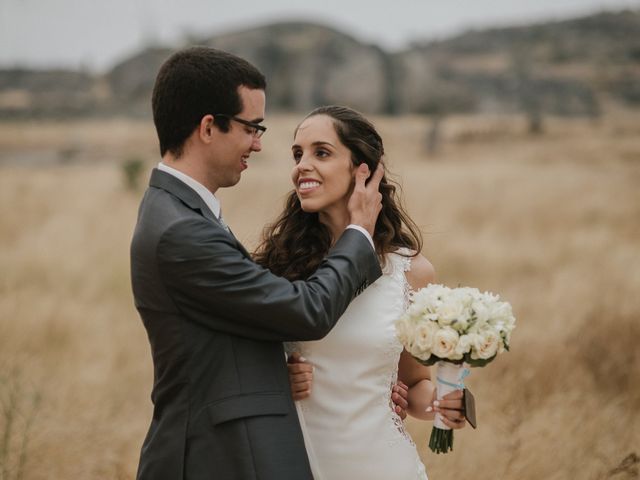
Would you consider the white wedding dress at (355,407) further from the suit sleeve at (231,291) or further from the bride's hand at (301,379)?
the suit sleeve at (231,291)

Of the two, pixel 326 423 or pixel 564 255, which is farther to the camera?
pixel 564 255

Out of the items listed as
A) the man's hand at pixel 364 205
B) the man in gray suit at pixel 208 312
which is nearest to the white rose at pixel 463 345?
the man in gray suit at pixel 208 312

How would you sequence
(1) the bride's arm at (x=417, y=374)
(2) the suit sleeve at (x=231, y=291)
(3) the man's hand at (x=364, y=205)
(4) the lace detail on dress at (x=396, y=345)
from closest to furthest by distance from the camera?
(2) the suit sleeve at (x=231, y=291), (3) the man's hand at (x=364, y=205), (4) the lace detail on dress at (x=396, y=345), (1) the bride's arm at (x=417, y=374)

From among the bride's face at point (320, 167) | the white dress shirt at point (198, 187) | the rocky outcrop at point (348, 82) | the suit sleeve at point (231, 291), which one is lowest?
the suit sleeve at point (231, 291)

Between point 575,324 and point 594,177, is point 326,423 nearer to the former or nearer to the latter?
point 575,324

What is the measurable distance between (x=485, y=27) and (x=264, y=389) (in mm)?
129414

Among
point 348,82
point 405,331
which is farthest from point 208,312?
point 348,82

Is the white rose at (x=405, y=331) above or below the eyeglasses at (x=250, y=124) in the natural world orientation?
below

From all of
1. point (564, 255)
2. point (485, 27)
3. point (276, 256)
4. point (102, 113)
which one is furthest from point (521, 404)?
point (485, 27)

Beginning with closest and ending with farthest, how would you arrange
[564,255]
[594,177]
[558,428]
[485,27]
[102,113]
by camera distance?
[558,428], [564,255], [594,177], [102,113], [485,27]

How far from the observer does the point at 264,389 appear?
2203mm

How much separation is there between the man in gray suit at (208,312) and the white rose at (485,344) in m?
0.48

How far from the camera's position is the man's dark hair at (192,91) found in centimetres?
232

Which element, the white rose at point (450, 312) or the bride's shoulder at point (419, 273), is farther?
the bride's shoulder at point (419, 273)
